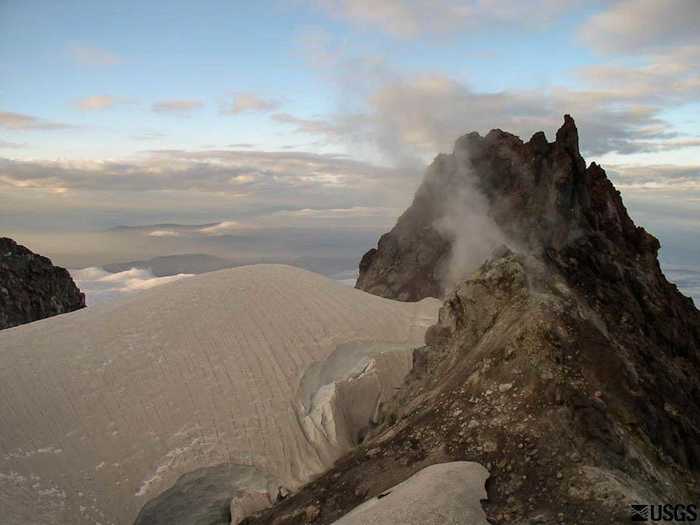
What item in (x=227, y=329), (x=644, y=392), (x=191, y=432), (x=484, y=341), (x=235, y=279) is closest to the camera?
(x=644, y=392)

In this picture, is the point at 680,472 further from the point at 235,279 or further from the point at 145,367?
the point at 235,279

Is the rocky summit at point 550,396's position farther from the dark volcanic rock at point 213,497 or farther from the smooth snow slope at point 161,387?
the smooth snow slope at point 161,387

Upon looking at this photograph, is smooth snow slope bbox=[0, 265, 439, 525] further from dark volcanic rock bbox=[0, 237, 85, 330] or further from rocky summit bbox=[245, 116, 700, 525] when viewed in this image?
dark volcanic rock bbox=[0, 237, 85, 330]

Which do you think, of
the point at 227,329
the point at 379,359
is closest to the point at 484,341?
the point at 379,359

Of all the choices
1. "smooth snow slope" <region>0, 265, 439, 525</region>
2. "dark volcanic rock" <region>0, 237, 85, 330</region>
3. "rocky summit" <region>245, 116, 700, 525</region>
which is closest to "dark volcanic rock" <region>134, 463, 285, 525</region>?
"smooth snow slope" <region>0, 265, 439, 525</region>

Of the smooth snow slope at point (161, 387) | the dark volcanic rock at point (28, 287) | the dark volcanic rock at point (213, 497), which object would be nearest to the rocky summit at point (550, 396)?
the dark volcanic rock at point (213, 497)

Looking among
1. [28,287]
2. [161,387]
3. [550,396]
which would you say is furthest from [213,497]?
[28,287]
